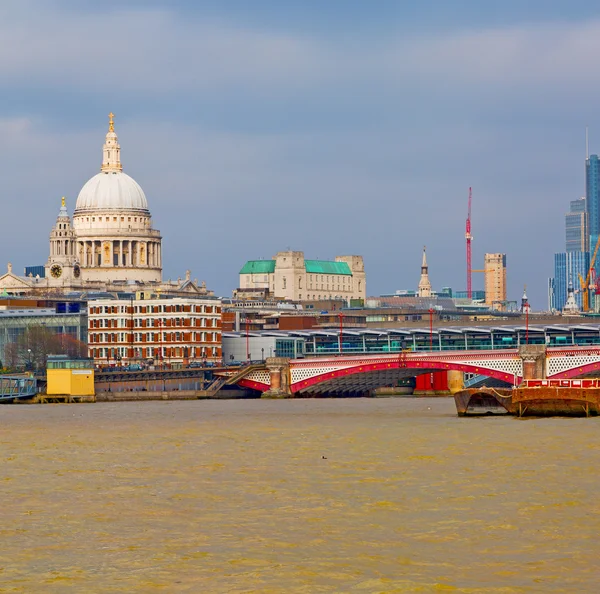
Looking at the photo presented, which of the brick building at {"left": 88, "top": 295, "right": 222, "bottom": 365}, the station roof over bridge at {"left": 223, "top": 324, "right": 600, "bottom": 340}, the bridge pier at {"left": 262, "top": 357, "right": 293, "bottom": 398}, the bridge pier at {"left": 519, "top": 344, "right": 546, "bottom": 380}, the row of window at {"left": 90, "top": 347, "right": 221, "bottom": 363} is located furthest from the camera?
the station roof over bridge at {"left": 223, "top": 324, "right": 600, "bottom": 340}

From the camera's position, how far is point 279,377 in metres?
142

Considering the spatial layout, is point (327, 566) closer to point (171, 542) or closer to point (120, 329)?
point (171, 542)

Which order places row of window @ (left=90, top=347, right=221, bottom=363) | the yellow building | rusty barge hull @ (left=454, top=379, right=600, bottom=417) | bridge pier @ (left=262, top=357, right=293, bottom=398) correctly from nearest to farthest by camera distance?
rusty barge hull @ (left=454, top=379, right=600, bottom=417) < the yellow building < bridge pier @ (left=262, top=357, right=293, bottom=398) < row of window @ (left=90, top=347, right=221, bottom=363)

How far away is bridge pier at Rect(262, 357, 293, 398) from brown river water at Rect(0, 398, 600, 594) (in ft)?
225

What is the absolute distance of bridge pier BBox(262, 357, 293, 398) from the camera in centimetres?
14150

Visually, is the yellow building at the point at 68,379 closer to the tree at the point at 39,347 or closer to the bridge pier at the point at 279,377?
the bridge pier at the point at 279,377

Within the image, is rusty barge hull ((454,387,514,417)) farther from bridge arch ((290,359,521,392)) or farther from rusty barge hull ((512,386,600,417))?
bridge arch ((290,359,521,392))

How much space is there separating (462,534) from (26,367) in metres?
127

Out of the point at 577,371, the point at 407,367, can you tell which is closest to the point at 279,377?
the point at 407,367

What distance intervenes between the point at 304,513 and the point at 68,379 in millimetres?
91044

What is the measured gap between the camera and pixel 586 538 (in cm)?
3844

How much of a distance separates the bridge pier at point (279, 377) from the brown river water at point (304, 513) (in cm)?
6846

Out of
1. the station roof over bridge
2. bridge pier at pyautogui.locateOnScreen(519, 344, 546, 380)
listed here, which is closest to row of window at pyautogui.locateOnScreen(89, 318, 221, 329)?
the station roof over bridge

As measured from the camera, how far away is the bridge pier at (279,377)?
141500 millimetres
